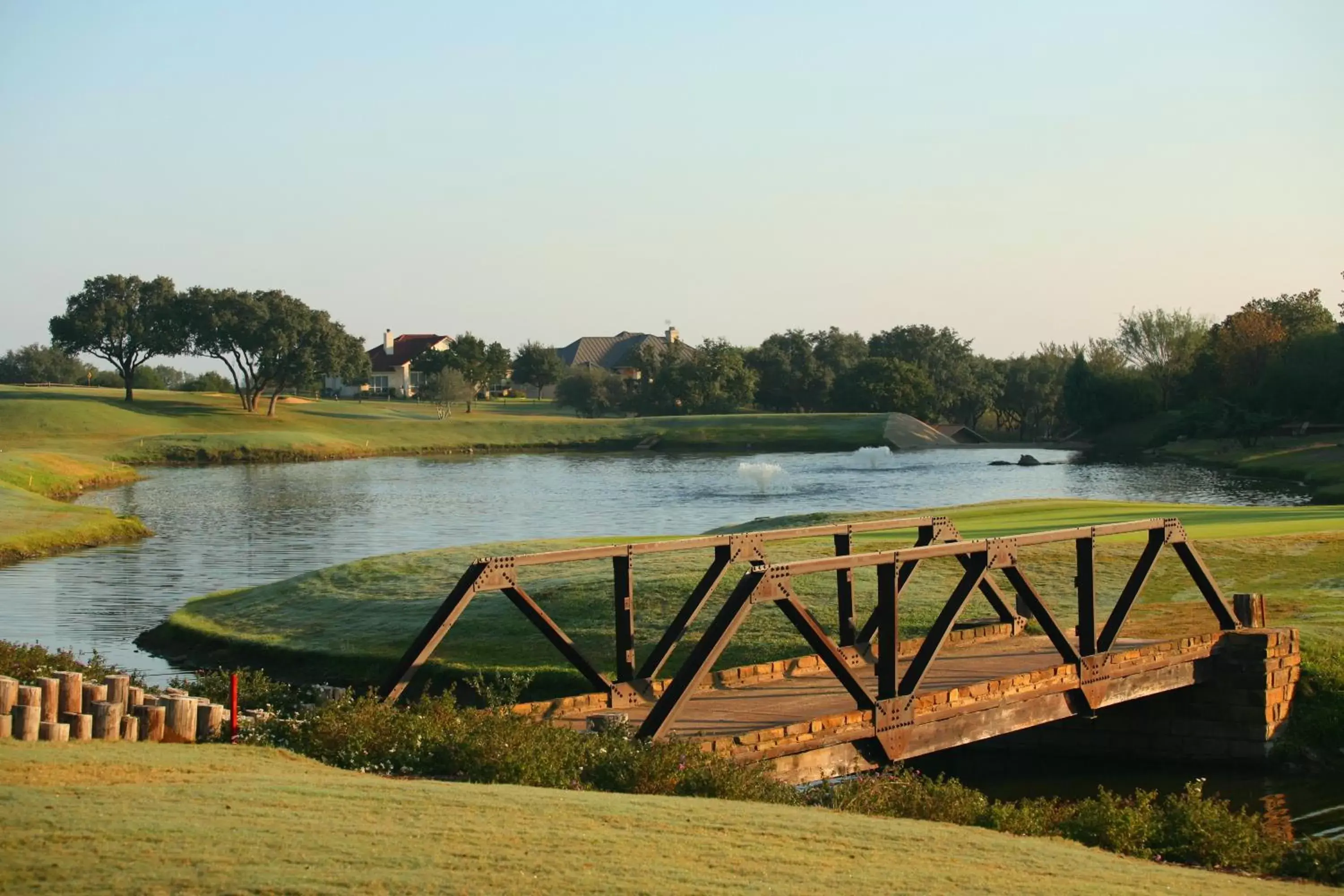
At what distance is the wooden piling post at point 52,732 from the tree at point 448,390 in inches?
4977

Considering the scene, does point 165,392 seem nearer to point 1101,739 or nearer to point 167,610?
point 167,610

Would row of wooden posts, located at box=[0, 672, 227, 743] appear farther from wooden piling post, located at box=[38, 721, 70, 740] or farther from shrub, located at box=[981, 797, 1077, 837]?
shrub, located at box=[981, 797, 1077, 837]

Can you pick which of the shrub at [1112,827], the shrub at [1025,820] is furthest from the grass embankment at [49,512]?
the shrub at [1112,827]

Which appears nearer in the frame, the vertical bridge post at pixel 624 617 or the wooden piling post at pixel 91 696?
the wooden piling post at pixel 91 696

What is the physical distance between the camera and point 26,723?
12234 millimetres

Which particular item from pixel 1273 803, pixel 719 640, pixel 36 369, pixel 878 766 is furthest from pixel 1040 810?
pixel 36 369

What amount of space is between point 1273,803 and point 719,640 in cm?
781

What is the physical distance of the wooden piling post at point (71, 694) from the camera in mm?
12906

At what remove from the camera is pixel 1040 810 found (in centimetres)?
1373

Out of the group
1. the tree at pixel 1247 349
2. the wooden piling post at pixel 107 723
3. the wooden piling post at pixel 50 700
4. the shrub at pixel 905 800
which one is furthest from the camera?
the tree at pixel 1247 349

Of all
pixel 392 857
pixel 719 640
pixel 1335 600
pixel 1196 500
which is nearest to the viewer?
pixel 392 857

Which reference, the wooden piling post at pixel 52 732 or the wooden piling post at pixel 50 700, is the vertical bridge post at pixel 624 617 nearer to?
the wooden piling post at pixel 50 700

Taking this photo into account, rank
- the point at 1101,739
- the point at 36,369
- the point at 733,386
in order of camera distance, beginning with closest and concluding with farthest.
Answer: the point at 1101,739 < the point at 733,386 < the point at 36,369

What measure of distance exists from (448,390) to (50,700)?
12970 cm
